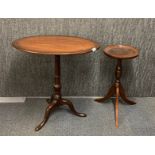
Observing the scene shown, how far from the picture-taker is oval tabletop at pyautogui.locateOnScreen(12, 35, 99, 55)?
81.7 inches

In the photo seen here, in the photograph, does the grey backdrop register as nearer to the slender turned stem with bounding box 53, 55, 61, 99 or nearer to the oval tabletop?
the oval tabletop

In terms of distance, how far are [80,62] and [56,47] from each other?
74 centimetres

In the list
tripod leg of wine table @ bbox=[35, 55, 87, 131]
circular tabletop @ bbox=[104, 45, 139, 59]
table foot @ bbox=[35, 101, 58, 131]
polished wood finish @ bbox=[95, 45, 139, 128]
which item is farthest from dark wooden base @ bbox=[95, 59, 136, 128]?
table foot @ bbox=[35, 101, 58, 131]

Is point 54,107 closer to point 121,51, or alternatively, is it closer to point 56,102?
point 56,102

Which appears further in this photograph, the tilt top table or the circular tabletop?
the circular tabletop

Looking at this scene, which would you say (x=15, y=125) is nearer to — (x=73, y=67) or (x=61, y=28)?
(x=73, y=67)

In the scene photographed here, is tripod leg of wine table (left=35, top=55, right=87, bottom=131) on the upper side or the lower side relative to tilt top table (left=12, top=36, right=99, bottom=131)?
lower

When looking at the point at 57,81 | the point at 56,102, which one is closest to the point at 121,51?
the point at 57,81

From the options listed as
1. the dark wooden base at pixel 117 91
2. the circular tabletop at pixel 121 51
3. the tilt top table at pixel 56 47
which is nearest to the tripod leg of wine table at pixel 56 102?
the tilt top table at pixel 56 47

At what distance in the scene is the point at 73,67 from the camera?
290cm

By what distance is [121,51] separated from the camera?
2.60 metres
